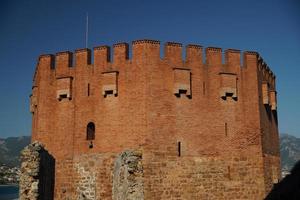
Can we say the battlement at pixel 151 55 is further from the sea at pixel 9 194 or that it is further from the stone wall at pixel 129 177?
the sea at pixel 9 194

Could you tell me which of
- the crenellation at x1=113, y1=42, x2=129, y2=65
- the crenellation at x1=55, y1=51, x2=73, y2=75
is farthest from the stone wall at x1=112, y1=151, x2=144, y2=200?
the crenellation at x1=55, y1=51, x2=73, y2=75

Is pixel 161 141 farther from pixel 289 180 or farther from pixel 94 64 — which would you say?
pixel 289 180

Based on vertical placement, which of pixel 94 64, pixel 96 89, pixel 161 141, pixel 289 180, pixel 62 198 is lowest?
pixel 62 198

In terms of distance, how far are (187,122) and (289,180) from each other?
8869 mm

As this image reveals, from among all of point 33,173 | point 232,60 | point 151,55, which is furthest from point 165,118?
point 33,173

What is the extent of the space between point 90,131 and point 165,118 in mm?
4036

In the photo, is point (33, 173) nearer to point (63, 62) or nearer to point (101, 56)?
point (63, 62)

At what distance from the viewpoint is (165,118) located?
753 inches

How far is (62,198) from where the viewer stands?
19.8 metres

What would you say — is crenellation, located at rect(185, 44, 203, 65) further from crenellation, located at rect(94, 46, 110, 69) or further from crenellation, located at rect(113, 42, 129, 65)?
crenellation, located at rect(94, 46, 110, 69)

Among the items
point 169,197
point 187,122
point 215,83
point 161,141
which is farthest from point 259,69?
point 169,197

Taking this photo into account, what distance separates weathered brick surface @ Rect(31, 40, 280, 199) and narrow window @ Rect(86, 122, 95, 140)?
170mm

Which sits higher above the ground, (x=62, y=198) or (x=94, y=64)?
(x=94, y=64)

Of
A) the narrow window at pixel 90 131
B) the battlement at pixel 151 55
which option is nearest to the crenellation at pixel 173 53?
the battlement at pixel 151 55
